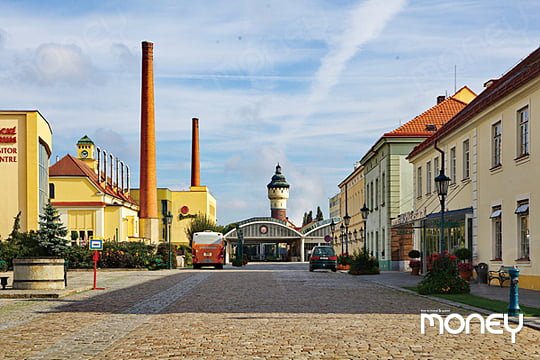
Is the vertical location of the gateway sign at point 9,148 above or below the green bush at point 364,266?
above

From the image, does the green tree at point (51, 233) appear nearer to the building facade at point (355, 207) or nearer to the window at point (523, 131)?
the window at point (523, 131)

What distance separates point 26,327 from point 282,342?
500 cm

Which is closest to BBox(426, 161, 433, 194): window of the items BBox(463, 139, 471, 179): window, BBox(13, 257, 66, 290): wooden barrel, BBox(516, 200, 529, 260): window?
BBox(463, 139, 471, 179): window

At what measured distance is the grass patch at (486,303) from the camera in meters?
15.5

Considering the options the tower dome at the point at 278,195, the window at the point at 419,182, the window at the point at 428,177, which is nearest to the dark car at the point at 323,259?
the window at the point at 419,182

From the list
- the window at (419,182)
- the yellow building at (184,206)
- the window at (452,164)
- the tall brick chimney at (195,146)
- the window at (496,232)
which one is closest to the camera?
the window at (496,232)

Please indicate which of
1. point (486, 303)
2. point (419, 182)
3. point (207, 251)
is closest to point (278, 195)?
point (207, 251)

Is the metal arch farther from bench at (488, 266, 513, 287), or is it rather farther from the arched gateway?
bench at (488, 266, 513, 287)

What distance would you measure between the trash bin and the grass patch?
6.61 m

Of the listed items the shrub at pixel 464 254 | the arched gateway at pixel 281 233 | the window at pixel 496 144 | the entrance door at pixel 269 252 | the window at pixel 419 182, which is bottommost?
the entrance door at pixel 269 252

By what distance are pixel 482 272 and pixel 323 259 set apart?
64.1 ft

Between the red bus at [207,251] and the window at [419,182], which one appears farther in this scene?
the red bus at [207,251]

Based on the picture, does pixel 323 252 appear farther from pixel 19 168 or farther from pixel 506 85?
pixel 506 85

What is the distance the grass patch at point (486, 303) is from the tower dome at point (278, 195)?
120 m
